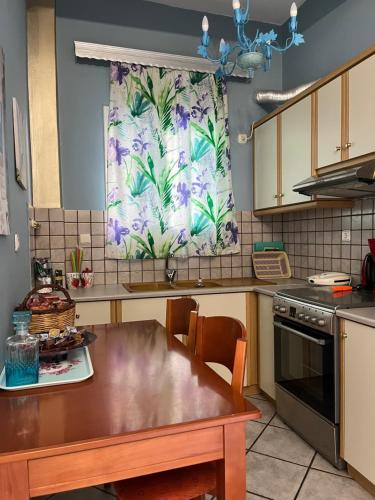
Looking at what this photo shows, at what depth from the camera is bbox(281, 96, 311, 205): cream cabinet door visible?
265cm

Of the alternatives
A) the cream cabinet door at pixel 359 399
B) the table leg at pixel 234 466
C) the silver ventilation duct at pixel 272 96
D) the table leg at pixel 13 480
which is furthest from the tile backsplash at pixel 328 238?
the table leg at pixel 13 480

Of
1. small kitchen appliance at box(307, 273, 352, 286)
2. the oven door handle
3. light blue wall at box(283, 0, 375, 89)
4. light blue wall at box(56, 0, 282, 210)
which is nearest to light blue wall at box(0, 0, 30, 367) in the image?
light blue wall at box(56, 0, 282, 210)

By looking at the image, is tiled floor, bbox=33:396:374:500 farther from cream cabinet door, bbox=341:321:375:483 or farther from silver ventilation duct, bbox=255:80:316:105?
silver ventilation duct, bbox=255:80:316:105

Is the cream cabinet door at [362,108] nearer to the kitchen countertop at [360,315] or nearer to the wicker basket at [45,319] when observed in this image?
the kitchen countertop at [360,315]

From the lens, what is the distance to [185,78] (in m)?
3.19

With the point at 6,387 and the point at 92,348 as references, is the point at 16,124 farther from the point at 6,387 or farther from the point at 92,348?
the point at 6,387

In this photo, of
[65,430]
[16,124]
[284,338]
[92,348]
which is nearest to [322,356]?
[284,338]

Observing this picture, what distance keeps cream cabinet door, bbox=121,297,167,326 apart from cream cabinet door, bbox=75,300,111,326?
11 centimetres

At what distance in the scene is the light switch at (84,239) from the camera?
3066 millimetres

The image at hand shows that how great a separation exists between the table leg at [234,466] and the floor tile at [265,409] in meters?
1.74

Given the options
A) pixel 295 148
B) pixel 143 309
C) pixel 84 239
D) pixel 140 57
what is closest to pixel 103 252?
pixel 84 239

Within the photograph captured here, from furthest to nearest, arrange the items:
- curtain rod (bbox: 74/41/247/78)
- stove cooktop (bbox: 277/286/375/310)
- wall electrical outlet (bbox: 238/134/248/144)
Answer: wall electrical outlet (bbox: 238/134/248/144) → curtain rod (bbox: 74/41/247/78) → stove cooktop (bbox: 277/286/375/310)

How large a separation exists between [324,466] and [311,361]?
550 millimetres

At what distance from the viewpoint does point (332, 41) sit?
2.91m
